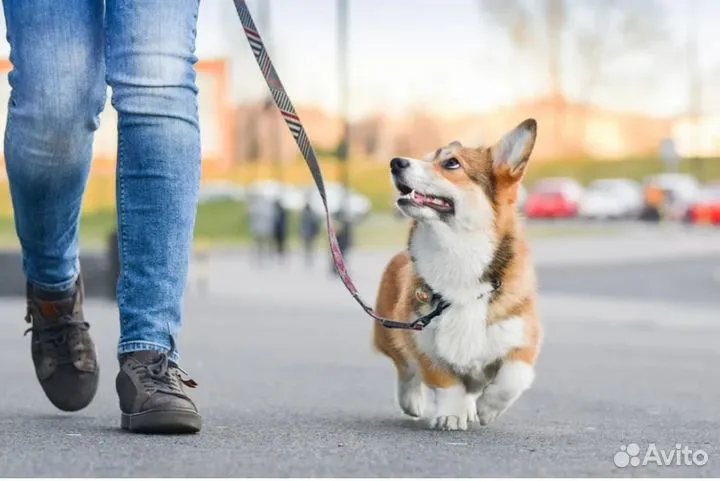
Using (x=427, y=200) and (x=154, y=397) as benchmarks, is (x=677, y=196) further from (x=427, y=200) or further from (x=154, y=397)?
(x=154, y=397)

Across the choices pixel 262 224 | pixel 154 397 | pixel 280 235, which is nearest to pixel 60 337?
pixel 154 397

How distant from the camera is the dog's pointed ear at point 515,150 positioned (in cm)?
496

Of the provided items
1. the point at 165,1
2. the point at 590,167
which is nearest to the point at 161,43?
the point at 165,1

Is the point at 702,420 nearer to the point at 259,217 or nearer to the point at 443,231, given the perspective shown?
the point at 443,231

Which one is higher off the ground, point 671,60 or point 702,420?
point 671,60

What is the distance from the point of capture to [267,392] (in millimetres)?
6469

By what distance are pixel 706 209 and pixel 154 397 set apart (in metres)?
57.7

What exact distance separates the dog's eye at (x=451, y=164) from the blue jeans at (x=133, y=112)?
1067 mm

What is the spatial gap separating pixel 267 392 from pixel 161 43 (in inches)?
99.8

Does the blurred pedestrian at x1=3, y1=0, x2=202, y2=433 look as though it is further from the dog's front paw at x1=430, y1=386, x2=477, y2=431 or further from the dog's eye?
the dog's eye

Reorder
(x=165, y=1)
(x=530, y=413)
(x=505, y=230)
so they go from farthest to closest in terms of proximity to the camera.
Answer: (x=530, y=413) → (x=505, y=230) → (x=165, y=1)

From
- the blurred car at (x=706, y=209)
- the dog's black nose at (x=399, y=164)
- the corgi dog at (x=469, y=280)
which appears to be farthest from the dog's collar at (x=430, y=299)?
the blurred car at (x=706, y=209)

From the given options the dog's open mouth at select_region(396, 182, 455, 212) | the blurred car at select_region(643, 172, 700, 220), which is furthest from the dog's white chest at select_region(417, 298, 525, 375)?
the blurred car at select_region(643, 172, 700, 220)

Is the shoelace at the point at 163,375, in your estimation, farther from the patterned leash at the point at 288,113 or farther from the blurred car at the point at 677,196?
the blurred car at the point at 677,196
